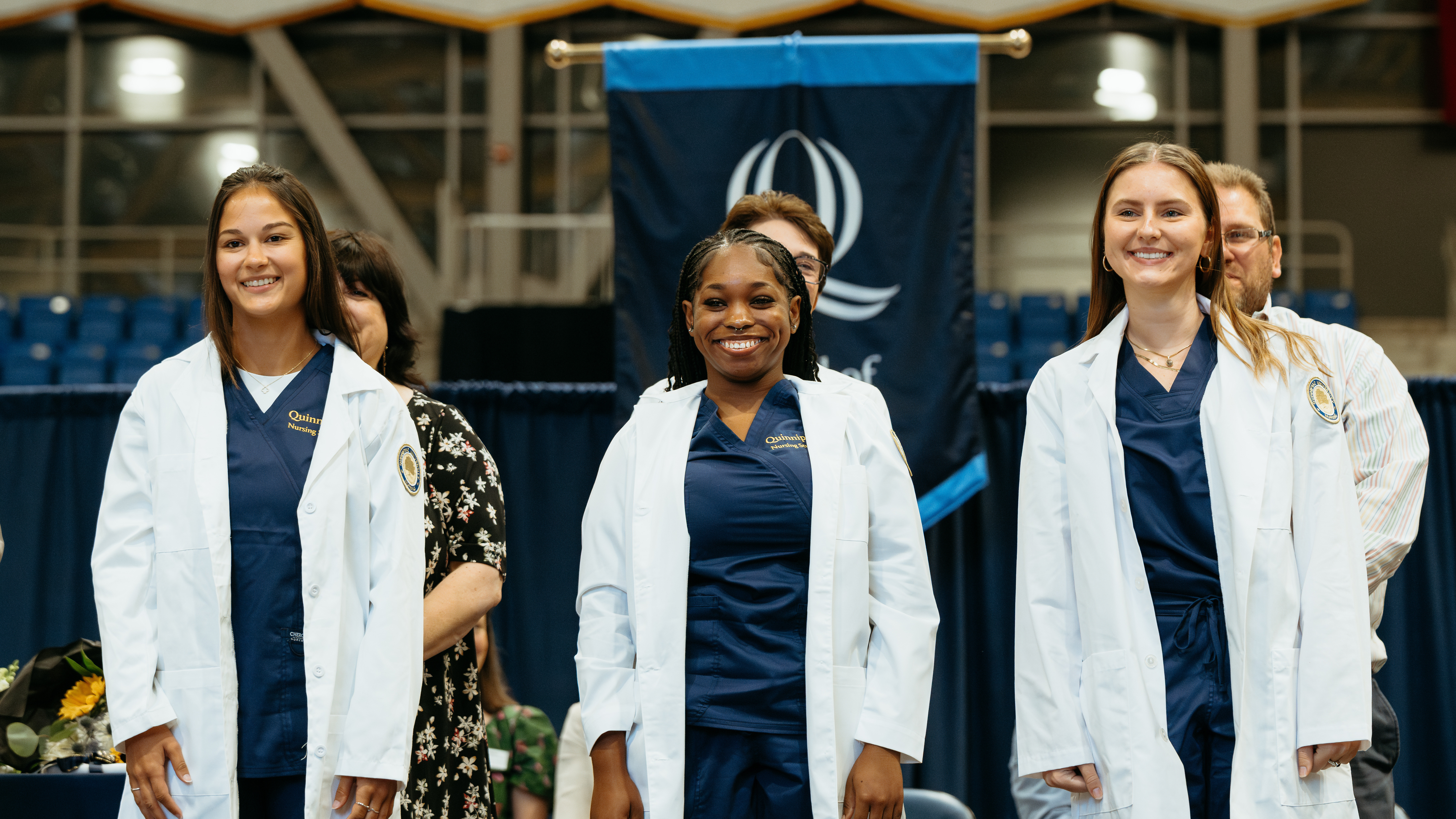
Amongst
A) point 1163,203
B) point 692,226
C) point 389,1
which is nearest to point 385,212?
point 389,1

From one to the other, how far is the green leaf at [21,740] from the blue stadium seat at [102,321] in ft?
23.7

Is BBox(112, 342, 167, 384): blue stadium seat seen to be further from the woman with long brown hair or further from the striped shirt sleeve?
the striped shirt sleeve

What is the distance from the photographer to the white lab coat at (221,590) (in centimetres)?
203

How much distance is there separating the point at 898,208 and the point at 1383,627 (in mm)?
2066

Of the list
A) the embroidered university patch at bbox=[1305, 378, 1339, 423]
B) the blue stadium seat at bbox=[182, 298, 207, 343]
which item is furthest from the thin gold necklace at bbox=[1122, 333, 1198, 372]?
the blue stadium seat at bbox=[182, 298, 207, 343]

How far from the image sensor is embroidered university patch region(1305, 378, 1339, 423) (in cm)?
218

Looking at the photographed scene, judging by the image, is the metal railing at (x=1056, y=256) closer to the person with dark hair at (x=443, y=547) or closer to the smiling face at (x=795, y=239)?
the smiling face at (x=795, y=239)

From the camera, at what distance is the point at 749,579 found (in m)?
2.13

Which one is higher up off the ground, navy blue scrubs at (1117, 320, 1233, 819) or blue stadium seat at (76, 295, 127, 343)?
blue stadium seat at (76, 295, 127, 343)

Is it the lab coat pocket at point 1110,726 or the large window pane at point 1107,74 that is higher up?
the large window pane at point 1107,74

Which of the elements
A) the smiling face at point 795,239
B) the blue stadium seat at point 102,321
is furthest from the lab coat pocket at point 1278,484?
the blue stadium seat at point 102,321

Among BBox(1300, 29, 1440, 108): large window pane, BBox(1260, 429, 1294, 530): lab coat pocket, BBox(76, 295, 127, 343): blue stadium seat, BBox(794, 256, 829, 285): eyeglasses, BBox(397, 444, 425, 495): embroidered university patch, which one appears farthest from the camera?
BBox(1300, 29, 1440, 108): large window pane

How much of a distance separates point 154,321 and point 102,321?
0.39m

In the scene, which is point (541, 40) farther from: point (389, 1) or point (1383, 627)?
point (1383, 627)
